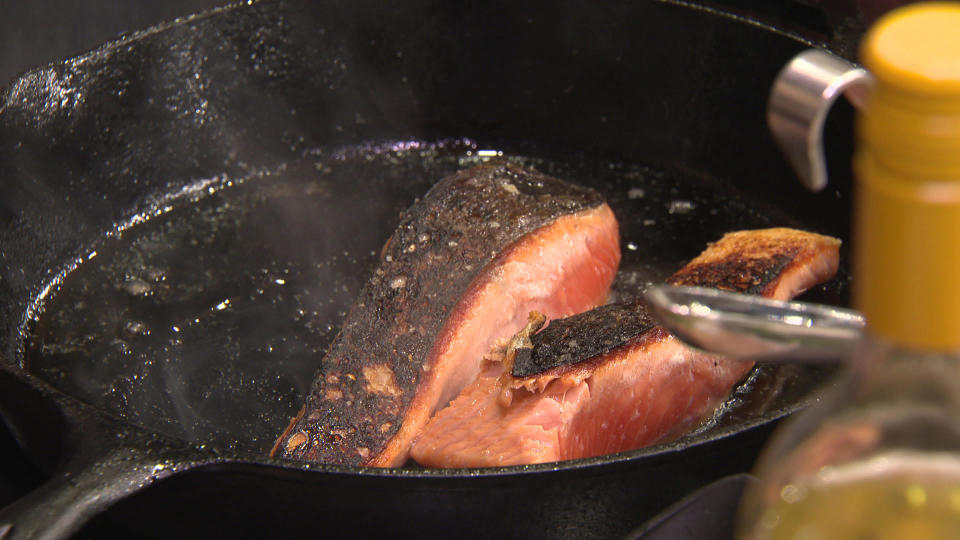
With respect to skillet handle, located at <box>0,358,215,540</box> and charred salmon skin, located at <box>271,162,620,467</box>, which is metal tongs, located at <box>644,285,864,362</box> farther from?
charred salmon skin, located at <box>271,162,620,467</box>

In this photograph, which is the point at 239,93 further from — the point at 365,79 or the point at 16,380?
the point at 16,380

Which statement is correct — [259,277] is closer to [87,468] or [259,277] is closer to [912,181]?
[87,468]

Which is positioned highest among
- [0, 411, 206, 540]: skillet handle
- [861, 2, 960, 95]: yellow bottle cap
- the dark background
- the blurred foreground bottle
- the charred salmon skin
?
the dark background

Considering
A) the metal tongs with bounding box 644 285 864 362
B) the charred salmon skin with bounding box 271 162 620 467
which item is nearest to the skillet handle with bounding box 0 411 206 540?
the charred salmon skin with bounding box 271 162 620 467

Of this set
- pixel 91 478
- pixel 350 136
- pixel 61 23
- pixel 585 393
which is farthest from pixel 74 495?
pixel 61 23

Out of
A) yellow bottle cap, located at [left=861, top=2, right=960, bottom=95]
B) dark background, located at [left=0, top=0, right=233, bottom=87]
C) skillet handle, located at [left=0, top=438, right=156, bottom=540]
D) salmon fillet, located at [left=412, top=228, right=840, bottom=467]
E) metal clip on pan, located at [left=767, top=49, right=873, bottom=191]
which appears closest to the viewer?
yellow bottle cap, located at [left=861, top=2, right=960, bottom=95]

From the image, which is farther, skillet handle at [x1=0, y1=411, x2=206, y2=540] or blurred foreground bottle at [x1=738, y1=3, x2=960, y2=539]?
skillet handle at [x1=0, y1=411, x2=206, y2=540]

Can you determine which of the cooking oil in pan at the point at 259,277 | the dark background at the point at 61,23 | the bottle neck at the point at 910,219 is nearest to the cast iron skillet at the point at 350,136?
the cooking oil in pan at the point at 259,277

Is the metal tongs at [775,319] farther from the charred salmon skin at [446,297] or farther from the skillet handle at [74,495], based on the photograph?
the charred salmon skin at [446,297]
